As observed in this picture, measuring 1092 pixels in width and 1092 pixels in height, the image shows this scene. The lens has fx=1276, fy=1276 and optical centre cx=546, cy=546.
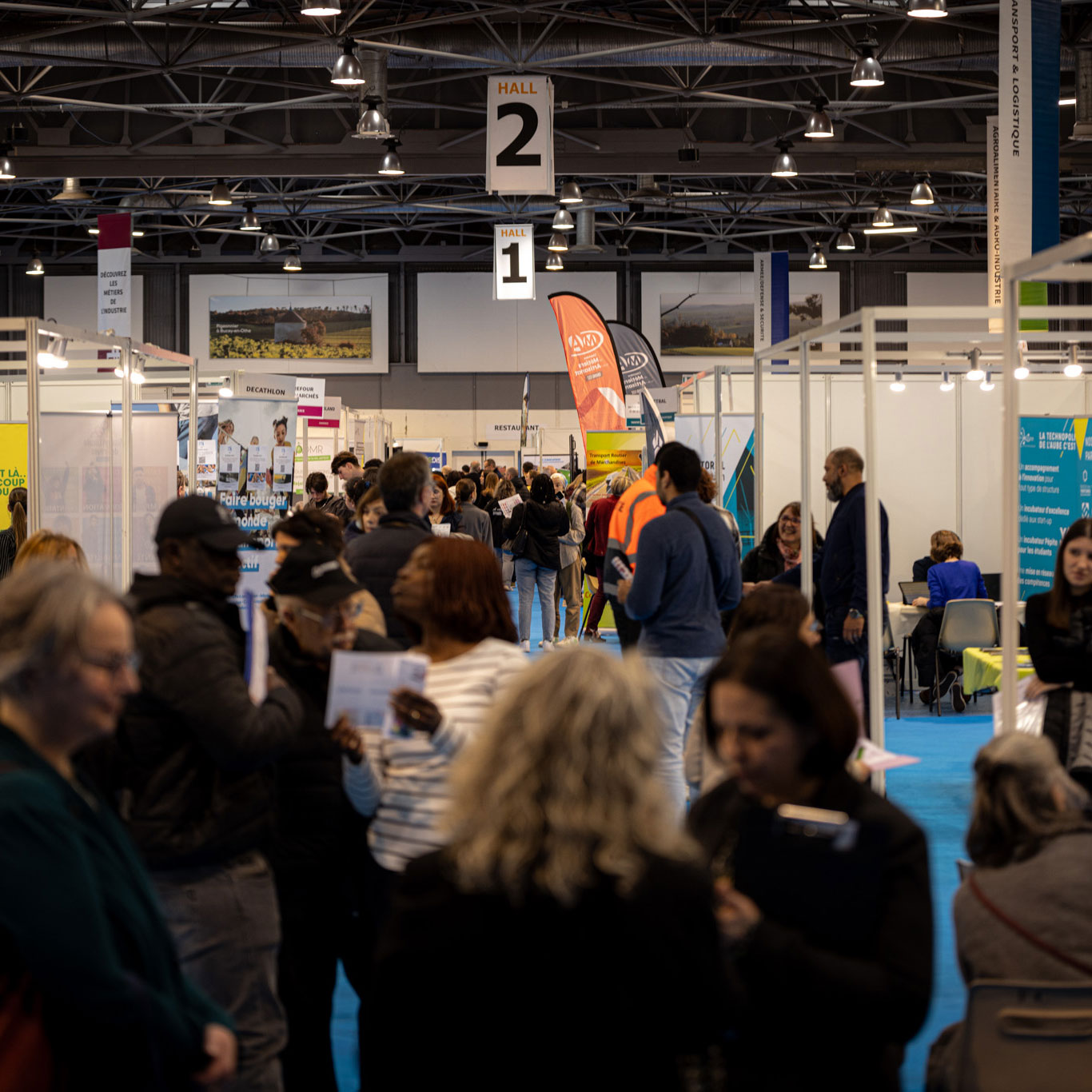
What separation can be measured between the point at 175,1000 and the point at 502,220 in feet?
70.8

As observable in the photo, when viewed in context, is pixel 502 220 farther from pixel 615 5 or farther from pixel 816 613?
pixel 816 613

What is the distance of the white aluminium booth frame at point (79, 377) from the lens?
5.11 m

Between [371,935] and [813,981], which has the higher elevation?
[813,981]

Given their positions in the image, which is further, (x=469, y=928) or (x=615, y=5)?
(x=615, y=5)

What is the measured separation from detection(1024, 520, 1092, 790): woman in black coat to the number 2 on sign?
1245 centimetres

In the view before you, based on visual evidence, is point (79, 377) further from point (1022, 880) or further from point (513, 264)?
point (513, 264)

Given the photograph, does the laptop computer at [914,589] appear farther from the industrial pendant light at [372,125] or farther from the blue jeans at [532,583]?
the industrial pendant light at [372,125]

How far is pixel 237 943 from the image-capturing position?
2342 mm

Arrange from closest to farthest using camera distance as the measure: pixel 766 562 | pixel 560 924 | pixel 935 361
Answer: pixel 560 924, pixel 766 562, pixel 935 361

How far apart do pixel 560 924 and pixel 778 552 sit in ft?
18.8

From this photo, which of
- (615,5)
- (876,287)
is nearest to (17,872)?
(615,5)

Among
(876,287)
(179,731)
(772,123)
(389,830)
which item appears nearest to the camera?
(179,731)

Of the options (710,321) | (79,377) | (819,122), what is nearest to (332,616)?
(79,377)

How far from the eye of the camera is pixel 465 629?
250 cm
